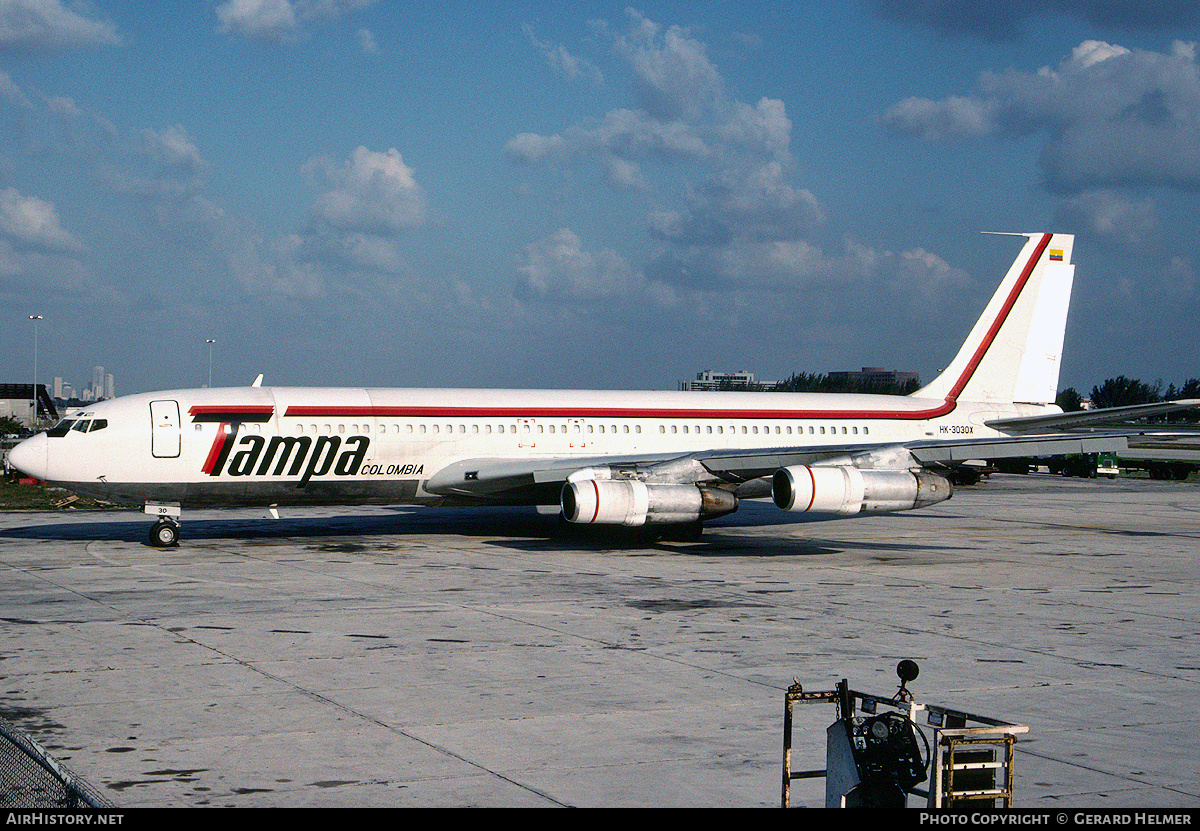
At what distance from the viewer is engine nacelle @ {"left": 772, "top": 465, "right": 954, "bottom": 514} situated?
24.2 metres

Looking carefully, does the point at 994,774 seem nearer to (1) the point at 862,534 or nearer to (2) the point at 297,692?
(2) the point at 297,692

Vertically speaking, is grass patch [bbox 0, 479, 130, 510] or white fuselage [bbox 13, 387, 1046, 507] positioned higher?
white fuselage [bbox 13, 387, 1046, 507]

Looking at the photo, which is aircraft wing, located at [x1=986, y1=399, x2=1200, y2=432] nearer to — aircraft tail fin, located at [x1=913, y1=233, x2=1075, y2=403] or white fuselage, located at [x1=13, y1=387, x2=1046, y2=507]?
aircraft tail fin, located at [x1=913, y1=233, x2=1075, y2=403]

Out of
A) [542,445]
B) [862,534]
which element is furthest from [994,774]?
[862,534]

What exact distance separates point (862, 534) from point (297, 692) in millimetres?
22018

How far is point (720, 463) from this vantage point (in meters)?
26.2

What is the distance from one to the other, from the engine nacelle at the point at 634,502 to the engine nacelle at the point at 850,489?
1911 millimetres

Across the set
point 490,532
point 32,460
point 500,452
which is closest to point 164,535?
point 32,460

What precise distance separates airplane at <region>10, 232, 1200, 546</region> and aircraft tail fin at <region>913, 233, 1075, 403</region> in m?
2.43

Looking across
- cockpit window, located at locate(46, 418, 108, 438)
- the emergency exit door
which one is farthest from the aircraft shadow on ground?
cockpit window, located at locate(46, 418, 108, 438)

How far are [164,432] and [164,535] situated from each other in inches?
99.7

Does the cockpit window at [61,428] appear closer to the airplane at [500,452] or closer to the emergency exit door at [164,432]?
the airplane at [500,452]

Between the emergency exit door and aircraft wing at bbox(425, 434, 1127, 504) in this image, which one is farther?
aircraft wing at bbox(425, 434, 1127, 504)

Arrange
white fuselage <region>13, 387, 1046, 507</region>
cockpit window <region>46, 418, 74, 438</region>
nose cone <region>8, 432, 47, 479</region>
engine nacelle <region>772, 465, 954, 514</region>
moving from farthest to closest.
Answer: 1. white fuselage <region>13, 387, 1046, 507</region>
2. cockpit window <region>46, 418, 74, 438</region>
3. nose cone <region>8, 432, 47, 479</region>
4. engine nacelle <region>772, 465, 954, 514</region>
